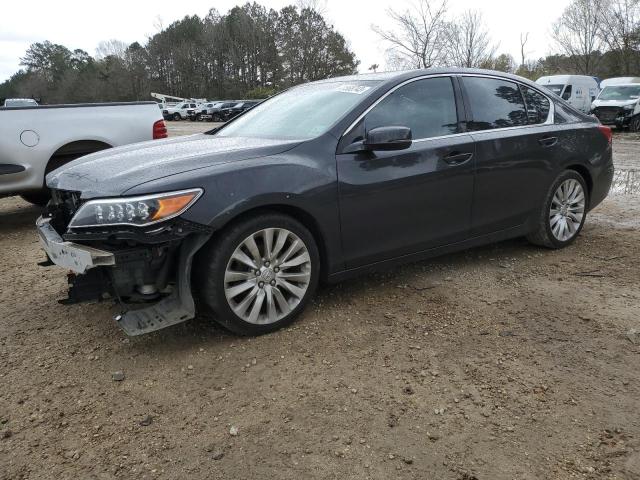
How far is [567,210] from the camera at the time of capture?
193 inches

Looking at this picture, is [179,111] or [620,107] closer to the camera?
[620,107]

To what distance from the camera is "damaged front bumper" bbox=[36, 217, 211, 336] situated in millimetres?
2879

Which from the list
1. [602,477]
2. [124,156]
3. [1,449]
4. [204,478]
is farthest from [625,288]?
[1,449]

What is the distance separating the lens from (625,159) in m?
11.8

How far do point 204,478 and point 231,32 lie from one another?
79.8m

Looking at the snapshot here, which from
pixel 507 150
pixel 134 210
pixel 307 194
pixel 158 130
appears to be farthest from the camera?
pixel 158 130

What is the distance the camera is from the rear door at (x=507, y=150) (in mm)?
4168

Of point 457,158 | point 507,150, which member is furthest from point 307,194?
point 507,150

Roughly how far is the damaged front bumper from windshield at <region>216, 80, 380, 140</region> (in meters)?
1.17

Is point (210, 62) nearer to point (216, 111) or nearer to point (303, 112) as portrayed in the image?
point (216, 111)

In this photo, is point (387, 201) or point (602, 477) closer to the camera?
point (602, 477)

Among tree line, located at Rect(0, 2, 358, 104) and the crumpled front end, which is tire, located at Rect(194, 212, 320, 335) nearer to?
the crumpled front end

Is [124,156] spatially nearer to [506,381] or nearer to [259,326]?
[259,326]

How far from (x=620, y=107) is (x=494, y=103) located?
1965 centimetres
